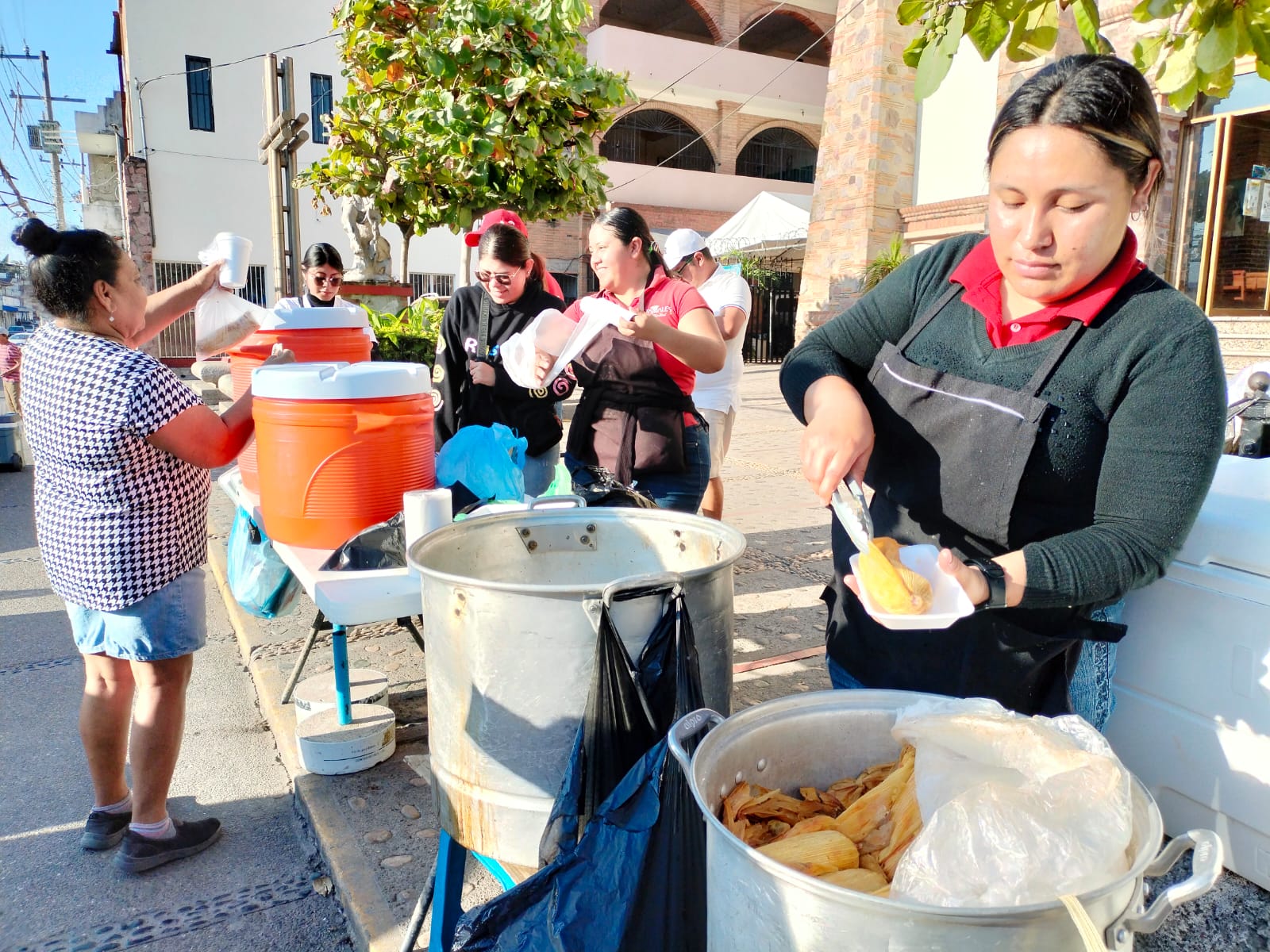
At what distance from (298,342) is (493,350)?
869 mm

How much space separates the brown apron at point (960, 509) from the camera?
4.42 feet

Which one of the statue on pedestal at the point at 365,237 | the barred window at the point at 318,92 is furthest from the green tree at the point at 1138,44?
the barred window at the point at 318,92

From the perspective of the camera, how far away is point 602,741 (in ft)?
4.64

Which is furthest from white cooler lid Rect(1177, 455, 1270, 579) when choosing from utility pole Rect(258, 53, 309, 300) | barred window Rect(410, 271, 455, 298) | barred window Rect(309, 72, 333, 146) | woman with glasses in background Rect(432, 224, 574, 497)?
barred window Rect(309, 72, 333, 146)

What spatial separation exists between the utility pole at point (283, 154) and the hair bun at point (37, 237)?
14.9 ft

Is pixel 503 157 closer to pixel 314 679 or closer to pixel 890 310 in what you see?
pixel 314 679

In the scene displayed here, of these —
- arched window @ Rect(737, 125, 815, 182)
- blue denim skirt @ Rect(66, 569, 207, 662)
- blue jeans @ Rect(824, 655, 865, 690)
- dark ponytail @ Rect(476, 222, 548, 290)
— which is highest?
arched window @ Rect(737, 125, 815, 182)

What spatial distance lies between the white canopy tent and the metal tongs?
1554cm

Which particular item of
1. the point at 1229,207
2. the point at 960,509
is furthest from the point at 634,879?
the point at 1229,207

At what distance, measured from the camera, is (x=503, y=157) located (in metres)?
5.25

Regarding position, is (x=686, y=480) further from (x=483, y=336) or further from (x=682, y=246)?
(x=682, y=246)

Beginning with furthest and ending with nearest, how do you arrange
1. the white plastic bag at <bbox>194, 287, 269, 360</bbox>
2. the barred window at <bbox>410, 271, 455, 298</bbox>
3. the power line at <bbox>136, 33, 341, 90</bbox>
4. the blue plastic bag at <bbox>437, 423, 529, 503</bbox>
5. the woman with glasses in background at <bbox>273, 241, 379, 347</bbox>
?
the barred window at <bbox>410, 271, 455, 298</bbox> → the power line at <bbox>136, 33, 341, 90</bbox> → the woman with glasses in background at <bbox>273, 241, 379, 347</bbox> → the white plastic bag at <bbox>194, 287, 269, 360</bbox> → the blue plastic bag at <bbox>437, 423, 529, 503</bbox>

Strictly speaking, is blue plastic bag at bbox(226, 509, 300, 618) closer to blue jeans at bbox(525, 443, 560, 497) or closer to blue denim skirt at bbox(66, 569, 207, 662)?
blue denim skirt at bbox(66, 569, 207, 662)

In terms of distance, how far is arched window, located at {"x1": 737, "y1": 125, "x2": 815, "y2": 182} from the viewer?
2573 centimetres
